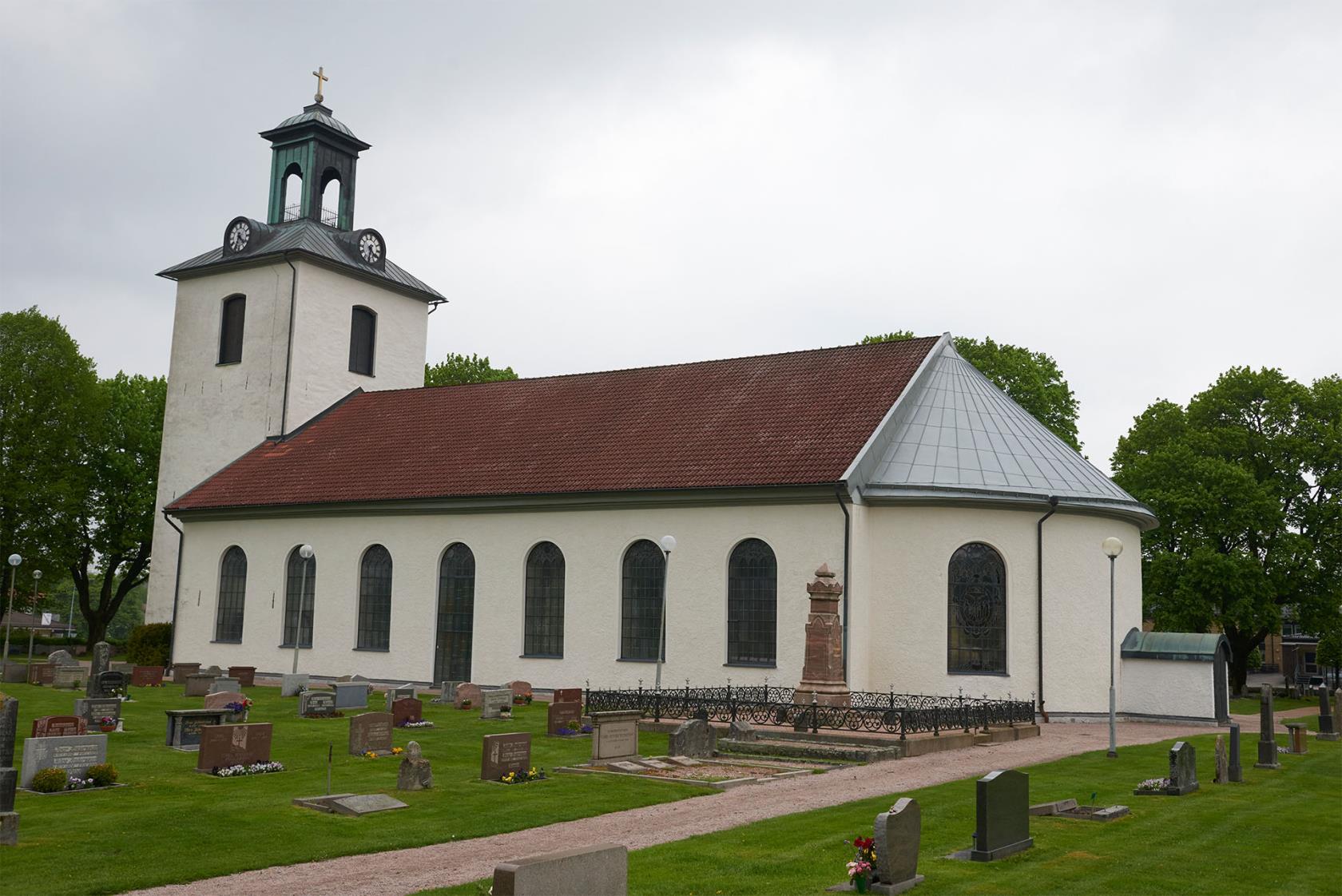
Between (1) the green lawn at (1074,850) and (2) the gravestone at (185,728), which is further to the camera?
(2) the gravestone at (185,728)

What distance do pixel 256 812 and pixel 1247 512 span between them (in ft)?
125

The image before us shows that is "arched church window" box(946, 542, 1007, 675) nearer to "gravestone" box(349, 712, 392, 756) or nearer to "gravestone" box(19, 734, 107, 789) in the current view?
"gravestone" box(349, 712, 392, 756)

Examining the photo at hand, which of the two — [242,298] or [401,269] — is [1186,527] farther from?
[242,298]

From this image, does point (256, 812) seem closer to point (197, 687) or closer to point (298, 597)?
point (197, 687)

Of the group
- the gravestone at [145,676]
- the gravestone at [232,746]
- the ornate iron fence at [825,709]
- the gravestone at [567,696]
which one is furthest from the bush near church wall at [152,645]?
the gravestone at [232,746]

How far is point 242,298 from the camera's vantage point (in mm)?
40594

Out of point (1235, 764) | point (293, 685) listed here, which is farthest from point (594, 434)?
point (1235, 764)

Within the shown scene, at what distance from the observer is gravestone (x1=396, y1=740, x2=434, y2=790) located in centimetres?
1595

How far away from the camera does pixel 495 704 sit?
25.4 m

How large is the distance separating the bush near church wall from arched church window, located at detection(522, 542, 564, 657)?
14.1 m

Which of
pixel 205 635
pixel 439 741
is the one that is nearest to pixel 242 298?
pixel 205 635

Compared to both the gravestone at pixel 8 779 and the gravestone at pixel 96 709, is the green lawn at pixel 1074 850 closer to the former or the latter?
the gravestone at pixel 8 779

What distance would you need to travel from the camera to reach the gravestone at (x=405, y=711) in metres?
23.1

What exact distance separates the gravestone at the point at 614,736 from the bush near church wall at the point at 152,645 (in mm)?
23768
